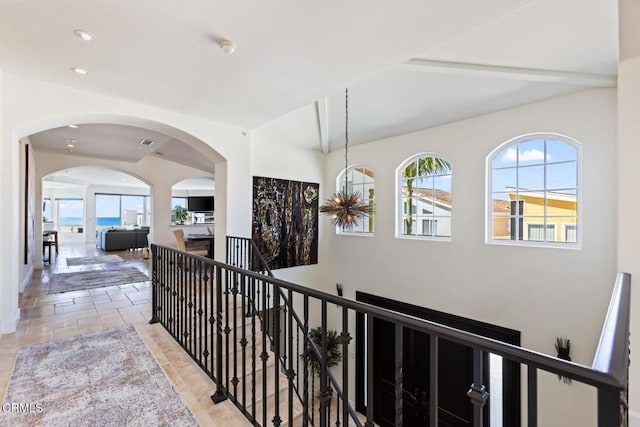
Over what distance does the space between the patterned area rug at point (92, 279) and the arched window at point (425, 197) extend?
5.10 meters

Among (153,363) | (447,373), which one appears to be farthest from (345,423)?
(447,373)

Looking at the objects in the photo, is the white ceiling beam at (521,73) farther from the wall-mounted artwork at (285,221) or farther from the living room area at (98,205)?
the living room area at (98,205)

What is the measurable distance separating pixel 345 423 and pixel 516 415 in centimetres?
403

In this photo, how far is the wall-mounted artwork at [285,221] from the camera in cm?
525

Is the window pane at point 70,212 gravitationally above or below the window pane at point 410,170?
below

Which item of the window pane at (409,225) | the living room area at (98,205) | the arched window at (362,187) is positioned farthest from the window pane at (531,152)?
the living room area at (98,205)

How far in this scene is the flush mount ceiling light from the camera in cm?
233

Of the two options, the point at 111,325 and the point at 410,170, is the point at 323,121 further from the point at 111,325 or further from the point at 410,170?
the point at 111,325

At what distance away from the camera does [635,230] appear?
4.96 ft

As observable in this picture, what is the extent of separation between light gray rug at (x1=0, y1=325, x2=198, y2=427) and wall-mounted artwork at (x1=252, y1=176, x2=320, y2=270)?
9.29ft

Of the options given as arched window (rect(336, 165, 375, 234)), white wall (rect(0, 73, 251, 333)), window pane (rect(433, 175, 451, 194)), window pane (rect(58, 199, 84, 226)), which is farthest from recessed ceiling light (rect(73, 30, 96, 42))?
window pane (rect(58, 199, 84, 226))

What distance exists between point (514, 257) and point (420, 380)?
8.14ft

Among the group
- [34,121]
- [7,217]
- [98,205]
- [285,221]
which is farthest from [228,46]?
[98,205]

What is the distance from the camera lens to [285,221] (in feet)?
18.7
